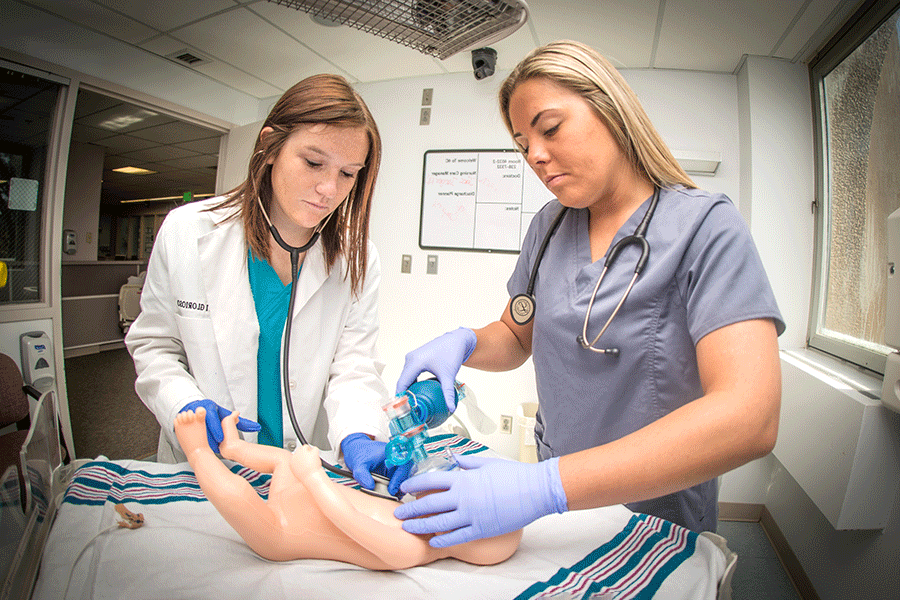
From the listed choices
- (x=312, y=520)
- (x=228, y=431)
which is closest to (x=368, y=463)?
(x=312, y=520)

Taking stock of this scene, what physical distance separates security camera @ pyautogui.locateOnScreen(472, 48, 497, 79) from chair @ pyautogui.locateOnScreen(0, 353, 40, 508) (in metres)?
0.90

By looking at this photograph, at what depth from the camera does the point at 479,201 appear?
150cm

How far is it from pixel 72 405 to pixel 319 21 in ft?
3.34

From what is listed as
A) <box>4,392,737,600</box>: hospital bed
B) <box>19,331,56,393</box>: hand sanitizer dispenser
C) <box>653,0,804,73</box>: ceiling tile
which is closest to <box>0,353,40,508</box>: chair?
<box>19,331,56,393</box>: hand sanitizer dispenser

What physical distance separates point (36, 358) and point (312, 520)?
0.47 m

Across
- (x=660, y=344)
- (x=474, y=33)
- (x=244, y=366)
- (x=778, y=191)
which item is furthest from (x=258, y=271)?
(x=778, y=191)

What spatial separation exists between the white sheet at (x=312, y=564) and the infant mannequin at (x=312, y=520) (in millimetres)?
20

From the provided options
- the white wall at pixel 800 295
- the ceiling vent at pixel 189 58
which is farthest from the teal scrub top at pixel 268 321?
the white wall at pixel 800 295

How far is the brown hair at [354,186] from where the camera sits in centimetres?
69

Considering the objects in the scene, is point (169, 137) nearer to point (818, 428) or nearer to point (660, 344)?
point (660, 344)

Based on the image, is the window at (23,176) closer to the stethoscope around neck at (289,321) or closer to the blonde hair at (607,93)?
the stethoscope around neck at (289,321)

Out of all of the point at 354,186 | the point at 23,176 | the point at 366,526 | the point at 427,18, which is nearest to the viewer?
the point at 23,176

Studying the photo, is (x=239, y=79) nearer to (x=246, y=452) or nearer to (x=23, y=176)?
(x=23, y=176)

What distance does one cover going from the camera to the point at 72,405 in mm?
966
